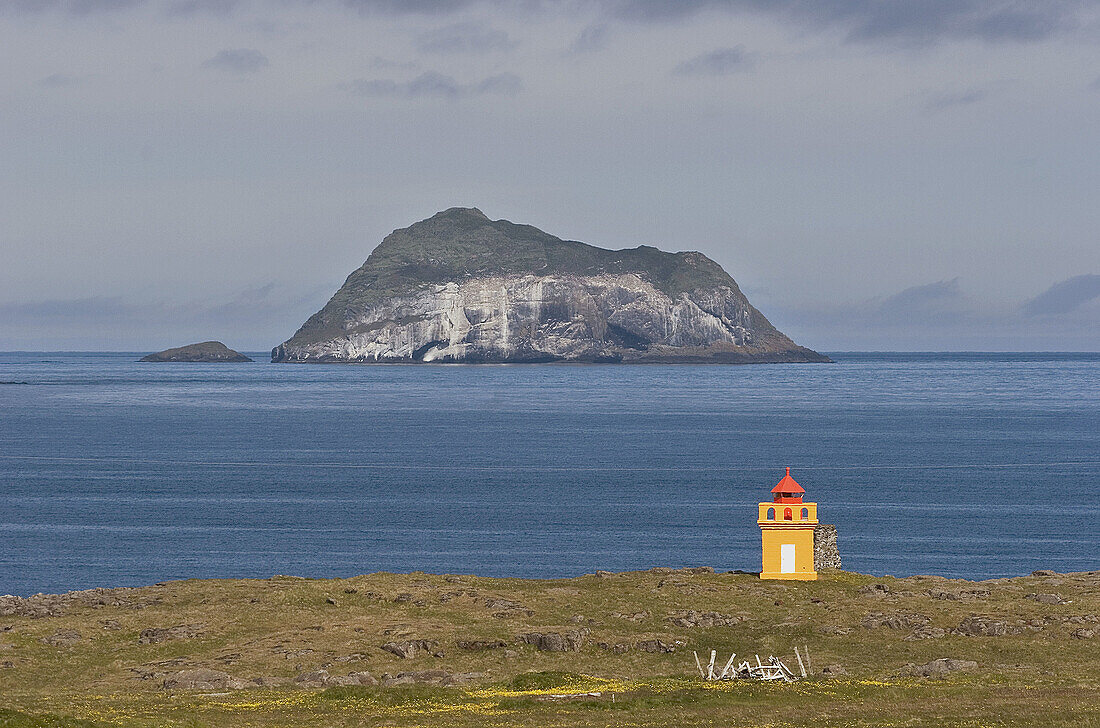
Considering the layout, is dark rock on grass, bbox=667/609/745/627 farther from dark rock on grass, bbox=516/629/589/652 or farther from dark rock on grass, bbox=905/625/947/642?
dark rock on grass, bbox=905/625/947/642

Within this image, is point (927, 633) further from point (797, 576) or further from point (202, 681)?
point (202, 681)

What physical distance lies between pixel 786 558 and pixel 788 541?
74 cm

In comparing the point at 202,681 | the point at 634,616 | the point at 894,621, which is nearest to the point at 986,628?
the point at 894,621

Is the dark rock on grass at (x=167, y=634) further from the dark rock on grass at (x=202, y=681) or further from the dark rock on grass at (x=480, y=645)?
the dark rock on grass at (x=480, y=645)

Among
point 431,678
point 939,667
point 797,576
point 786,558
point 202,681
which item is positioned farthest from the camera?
point 786,558

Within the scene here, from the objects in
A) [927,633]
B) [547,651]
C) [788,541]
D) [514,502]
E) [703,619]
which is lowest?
[514,502]

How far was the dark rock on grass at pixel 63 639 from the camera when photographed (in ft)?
141

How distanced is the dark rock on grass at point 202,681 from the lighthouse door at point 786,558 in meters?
24.7

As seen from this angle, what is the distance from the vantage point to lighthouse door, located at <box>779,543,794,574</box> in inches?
2124

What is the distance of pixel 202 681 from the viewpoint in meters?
37.9

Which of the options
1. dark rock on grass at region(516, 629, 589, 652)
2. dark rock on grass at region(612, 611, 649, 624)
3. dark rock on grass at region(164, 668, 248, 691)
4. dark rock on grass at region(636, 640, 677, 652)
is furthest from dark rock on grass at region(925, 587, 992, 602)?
dark rock on grass at region(164, 668, 248, 691)

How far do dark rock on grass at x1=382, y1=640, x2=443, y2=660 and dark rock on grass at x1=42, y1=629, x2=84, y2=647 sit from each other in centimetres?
1070

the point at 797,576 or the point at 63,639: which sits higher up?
the point at 63,639

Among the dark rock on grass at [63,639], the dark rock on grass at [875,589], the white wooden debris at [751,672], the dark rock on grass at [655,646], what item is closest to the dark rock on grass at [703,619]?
the dark rock on grass at [655,646]
